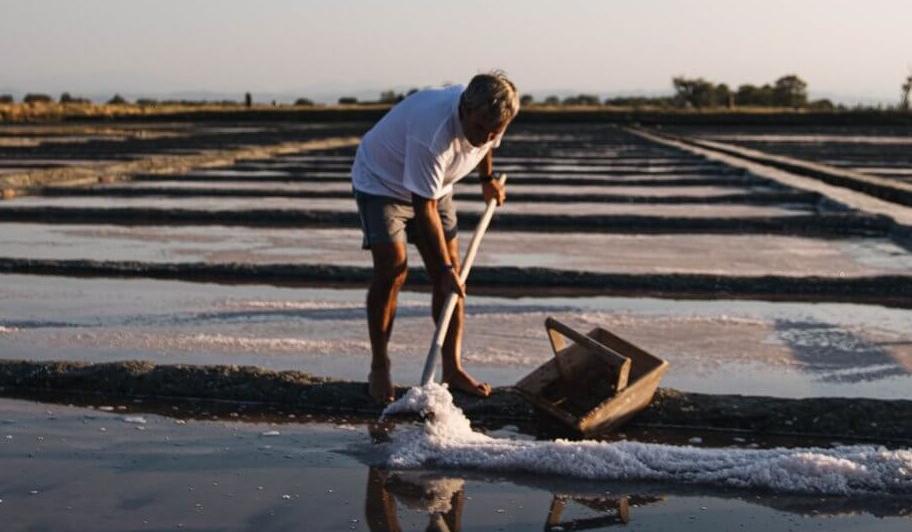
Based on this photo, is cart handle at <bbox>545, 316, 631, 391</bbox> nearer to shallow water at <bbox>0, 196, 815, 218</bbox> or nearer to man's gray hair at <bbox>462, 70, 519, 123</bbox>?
man's gray hair at <bbox>462, 70, 519, 123</bbox>

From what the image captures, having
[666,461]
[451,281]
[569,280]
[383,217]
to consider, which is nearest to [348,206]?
[569,280]

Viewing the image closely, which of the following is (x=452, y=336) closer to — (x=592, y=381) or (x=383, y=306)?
(x=383, y=306)

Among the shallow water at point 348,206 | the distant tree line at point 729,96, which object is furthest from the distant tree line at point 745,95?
the shallow water at point 348,206

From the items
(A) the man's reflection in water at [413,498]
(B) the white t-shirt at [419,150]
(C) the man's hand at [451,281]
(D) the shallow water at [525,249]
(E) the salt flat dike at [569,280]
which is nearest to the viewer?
(A) the man's reflection in water at [413,498]

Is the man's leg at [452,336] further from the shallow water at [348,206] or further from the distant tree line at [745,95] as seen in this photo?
the distant tree line at [745,95]

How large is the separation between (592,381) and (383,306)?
0.70 meters

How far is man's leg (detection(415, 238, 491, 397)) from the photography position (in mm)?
4195

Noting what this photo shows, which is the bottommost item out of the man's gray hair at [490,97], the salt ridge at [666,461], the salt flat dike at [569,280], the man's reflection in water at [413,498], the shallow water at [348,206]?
the shallow water at [348,206]

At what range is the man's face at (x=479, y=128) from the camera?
3.82 m

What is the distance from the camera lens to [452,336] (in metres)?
4.35

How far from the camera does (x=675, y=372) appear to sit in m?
4.79

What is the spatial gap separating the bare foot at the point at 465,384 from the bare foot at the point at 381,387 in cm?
19

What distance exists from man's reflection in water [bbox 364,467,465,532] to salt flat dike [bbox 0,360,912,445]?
0.62 m


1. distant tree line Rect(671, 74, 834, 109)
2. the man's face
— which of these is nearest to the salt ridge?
the man's face
